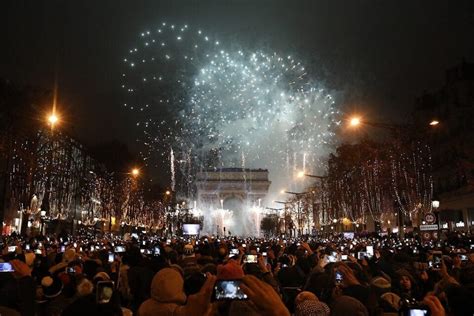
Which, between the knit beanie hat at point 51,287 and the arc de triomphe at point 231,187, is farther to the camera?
the arc de triomphe at point 231,187

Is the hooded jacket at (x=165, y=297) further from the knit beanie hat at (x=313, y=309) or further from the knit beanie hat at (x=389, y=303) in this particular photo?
the knit beanie hat at (x=389, y=303)

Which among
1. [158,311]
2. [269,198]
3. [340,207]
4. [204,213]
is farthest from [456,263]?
[269,198]

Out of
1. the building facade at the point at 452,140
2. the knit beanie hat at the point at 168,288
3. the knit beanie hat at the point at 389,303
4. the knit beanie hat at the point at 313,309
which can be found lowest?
the knit beanie hat at the point at 389,303

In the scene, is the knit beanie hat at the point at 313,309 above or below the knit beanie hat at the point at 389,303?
above

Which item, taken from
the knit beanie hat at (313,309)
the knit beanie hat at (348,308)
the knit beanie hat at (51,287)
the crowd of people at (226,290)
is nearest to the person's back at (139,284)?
the crowd of people at (226,290)

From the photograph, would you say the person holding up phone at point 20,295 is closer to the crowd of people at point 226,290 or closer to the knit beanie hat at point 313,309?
the crowd of people at point 226,290

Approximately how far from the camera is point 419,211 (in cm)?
5012

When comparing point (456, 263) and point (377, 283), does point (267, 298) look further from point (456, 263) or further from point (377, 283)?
point (456, 263)

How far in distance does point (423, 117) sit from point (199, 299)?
6250 cm

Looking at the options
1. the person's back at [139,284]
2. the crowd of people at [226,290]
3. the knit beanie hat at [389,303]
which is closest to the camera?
the crowd of people at [226,290]

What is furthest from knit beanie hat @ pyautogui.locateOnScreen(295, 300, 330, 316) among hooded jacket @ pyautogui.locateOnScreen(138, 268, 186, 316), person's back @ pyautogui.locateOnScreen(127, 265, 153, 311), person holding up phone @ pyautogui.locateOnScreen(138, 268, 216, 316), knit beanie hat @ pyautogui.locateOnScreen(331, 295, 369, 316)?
person's back @ pyautogui.locateOnScreen(127, 265, 153, 311)

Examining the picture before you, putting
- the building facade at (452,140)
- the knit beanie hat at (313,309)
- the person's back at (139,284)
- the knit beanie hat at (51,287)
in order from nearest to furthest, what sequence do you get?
the knit beanie hat at (313,309) → the knit beanie hat at (51,287) → the person's back at (139,284) → the building facade at (452,140)

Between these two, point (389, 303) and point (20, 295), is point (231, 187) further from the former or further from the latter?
point (389, 303)

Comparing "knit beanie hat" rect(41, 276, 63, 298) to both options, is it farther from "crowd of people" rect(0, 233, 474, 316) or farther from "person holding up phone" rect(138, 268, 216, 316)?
"person holding up phone" rect(138, 268, 216, 316)
